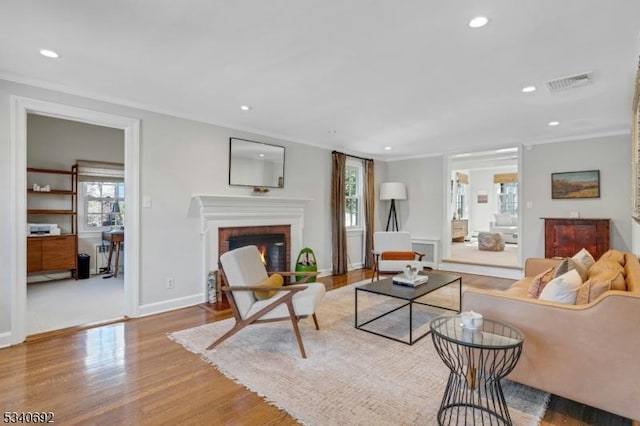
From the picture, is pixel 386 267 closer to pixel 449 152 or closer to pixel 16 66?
pixel 449 152

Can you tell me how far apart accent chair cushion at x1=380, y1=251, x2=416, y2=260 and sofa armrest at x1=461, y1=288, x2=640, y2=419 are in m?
2.85

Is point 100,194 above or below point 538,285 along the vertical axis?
above

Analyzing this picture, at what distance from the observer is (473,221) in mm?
11945

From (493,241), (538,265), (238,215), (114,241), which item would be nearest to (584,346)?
(538,265)

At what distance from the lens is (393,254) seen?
4953 mm

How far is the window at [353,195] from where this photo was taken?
6.56 m

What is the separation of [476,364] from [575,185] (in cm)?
441

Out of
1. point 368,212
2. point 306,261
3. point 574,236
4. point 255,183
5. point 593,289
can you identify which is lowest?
point 306,261

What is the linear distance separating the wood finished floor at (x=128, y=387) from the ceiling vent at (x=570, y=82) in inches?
101

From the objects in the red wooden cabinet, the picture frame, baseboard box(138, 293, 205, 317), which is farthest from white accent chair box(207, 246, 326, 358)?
the picture frame

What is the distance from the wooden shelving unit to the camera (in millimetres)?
4977

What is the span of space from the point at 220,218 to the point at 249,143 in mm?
1165

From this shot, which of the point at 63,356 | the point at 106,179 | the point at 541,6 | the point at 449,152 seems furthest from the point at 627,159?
the point at 106,179

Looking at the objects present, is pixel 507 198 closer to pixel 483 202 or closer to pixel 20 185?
pixel 483 202
